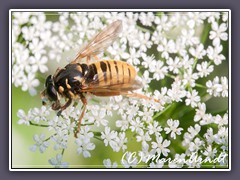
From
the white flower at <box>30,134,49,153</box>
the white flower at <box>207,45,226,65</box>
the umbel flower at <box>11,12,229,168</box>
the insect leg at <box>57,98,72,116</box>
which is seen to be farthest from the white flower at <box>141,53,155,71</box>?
the white flower at <box>30,134,49,153</box>

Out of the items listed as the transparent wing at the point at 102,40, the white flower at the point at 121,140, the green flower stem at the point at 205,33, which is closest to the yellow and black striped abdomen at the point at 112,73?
the transparent wing at the point at 102,40

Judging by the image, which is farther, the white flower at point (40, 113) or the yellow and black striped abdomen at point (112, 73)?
the white flower at point (40, 113)

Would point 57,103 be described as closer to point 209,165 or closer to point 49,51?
point 49,51

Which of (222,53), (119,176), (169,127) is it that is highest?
(222,53)

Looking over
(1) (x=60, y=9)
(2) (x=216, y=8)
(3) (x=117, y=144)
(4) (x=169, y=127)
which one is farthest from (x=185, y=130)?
(1) (x=60, y=9)

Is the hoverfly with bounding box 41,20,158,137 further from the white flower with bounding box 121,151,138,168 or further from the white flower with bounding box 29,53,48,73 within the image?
the white flower with bounding box 121,151,138,168

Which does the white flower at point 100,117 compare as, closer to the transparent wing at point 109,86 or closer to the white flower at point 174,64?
the transparent wing at point 109,86

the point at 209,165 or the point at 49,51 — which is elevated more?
the point at 49,51
